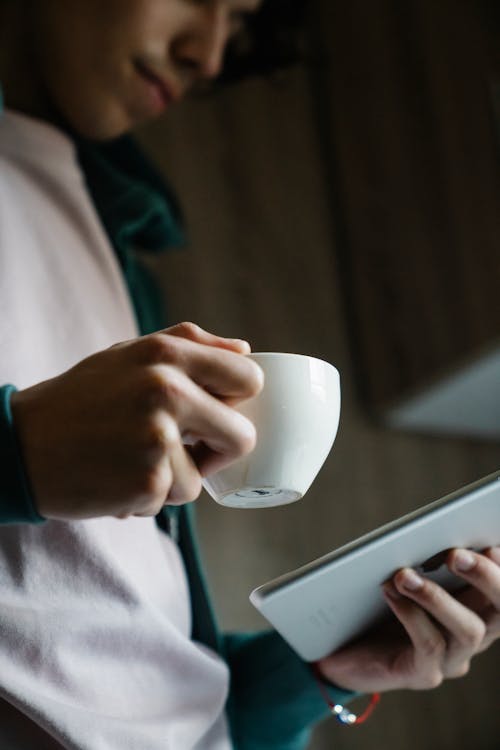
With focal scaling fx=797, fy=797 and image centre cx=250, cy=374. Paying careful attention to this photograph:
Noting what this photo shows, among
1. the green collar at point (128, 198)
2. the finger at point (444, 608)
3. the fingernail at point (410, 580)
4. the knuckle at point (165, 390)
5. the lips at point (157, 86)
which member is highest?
the lips at point (157, 86)

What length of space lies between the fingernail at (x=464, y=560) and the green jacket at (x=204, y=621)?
24 centimetres

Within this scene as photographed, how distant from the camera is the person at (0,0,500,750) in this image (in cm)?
37

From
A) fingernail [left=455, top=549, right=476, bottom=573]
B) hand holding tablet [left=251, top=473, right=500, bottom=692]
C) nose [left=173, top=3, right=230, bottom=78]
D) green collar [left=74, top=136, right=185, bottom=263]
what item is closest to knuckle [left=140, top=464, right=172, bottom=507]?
hand holding tablet [left=251, top=473, right=500, bottom=692]

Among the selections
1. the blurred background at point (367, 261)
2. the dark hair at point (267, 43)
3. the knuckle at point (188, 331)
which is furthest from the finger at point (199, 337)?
the dark hair at point (267, 43)

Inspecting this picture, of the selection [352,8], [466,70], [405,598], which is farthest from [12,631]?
[352,8]

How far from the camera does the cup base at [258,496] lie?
0.44 meters

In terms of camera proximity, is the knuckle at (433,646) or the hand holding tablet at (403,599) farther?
the knuckle at (433,646)

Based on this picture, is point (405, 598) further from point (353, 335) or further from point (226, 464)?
point (353, 335)

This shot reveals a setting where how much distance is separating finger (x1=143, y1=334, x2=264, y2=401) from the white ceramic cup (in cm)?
4

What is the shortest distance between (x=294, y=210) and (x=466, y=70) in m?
0.37

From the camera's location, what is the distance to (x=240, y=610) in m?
1.14

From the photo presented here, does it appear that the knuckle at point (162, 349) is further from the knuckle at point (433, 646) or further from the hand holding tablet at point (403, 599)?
the knuckle at point (433, 646)

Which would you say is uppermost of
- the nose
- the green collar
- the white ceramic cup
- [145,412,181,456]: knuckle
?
the nose

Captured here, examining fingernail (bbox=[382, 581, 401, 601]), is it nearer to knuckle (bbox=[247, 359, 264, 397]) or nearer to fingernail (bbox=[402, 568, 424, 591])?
fingernail (bbox=[402, 568, 424, 591])
